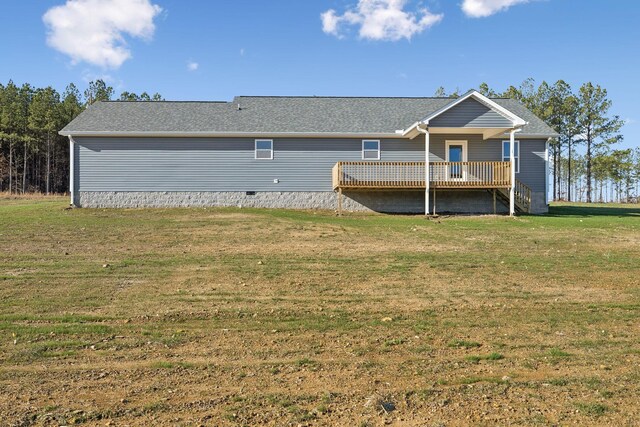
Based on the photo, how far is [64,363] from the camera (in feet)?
17.5

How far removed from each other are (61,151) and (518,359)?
60343mm

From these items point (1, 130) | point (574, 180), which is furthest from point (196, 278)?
point (574, 180)

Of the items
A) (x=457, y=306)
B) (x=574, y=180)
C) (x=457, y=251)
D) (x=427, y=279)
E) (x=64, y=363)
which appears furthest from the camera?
(x=574, y=180)

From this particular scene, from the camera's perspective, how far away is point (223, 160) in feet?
78.0

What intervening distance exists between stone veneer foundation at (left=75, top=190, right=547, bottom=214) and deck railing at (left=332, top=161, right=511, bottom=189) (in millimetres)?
1211

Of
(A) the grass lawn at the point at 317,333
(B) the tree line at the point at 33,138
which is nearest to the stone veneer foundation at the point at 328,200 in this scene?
(A) the grass lawn at the point at 317,333

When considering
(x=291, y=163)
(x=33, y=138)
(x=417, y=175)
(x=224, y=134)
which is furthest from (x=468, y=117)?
(x=33, y=138)

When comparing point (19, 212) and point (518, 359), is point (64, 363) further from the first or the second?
point (19, 212)

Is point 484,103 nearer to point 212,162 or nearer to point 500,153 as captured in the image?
point 500,153

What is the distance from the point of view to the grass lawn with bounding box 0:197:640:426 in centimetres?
427

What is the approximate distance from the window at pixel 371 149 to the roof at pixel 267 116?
1.67 feet

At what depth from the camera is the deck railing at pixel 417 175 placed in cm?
2220

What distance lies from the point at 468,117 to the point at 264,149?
907cm

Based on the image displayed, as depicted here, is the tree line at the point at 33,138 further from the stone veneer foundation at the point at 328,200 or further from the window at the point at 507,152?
the window at the point at 507,152
